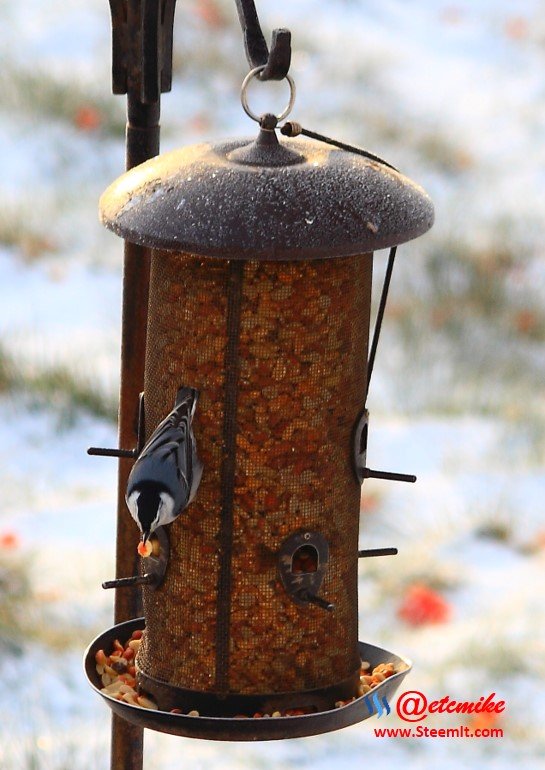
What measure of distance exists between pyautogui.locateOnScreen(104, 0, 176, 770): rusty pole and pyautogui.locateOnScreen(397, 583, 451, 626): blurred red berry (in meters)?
2.51

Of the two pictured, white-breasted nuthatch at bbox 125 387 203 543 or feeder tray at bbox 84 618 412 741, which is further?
feeder tray at bbox 84 618 412 741

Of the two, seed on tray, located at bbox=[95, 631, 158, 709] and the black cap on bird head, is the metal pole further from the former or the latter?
the black cap on bird head

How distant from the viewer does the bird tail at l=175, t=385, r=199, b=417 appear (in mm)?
2025

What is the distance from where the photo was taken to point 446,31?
1095 centimetres

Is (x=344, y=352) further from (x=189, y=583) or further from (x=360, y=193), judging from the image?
(x=189, y=583)

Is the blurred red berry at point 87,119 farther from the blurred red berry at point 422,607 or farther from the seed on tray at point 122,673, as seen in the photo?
the seed on tray at point 122,673

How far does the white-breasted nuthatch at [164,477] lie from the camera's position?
1.83m

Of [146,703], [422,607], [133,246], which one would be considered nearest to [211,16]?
[422,607]

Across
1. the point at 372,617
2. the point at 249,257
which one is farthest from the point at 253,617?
the point at 372,617

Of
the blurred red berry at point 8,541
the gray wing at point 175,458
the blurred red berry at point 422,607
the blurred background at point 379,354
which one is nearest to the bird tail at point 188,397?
the gray wing at point 175,458

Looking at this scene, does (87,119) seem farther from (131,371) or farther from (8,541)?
(131,371)

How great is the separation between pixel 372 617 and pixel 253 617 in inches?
109

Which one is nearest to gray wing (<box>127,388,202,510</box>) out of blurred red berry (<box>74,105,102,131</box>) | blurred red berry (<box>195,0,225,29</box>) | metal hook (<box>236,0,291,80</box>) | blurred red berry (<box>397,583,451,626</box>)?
metal hook (<box>236,0,291,80</box>)

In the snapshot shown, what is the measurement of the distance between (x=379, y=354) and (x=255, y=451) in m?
4.72
